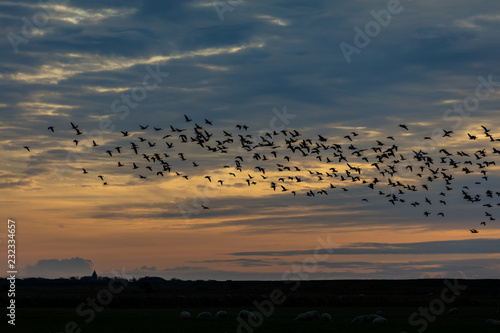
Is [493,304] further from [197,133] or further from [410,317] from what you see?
[197,133]

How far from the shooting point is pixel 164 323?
5156cm

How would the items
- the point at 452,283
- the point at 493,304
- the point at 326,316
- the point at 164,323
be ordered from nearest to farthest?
the point at 164,323 → the point at 326,316 → the point at 493,304 → the point at 452,283

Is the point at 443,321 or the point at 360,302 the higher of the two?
the point at 360,302

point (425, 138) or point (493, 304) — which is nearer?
Answer: point (425, 138)

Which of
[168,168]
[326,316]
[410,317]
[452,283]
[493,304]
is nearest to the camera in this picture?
[326,316]

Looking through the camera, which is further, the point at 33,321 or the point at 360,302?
the point at 360,302

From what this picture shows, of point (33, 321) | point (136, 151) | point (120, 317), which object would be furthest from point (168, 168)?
point (33, 321)

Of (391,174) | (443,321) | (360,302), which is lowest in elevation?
(443,321)

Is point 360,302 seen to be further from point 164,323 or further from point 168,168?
point 164,323

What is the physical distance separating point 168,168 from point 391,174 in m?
26.2

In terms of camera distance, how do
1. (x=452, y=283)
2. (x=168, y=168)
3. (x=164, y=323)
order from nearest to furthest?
(x=164, y=323), (x=168, y=168), (x=452, y=283)

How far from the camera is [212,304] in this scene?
86.1 m

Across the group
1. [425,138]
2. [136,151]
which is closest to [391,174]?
[425,138]

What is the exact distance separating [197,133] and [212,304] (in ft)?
103
